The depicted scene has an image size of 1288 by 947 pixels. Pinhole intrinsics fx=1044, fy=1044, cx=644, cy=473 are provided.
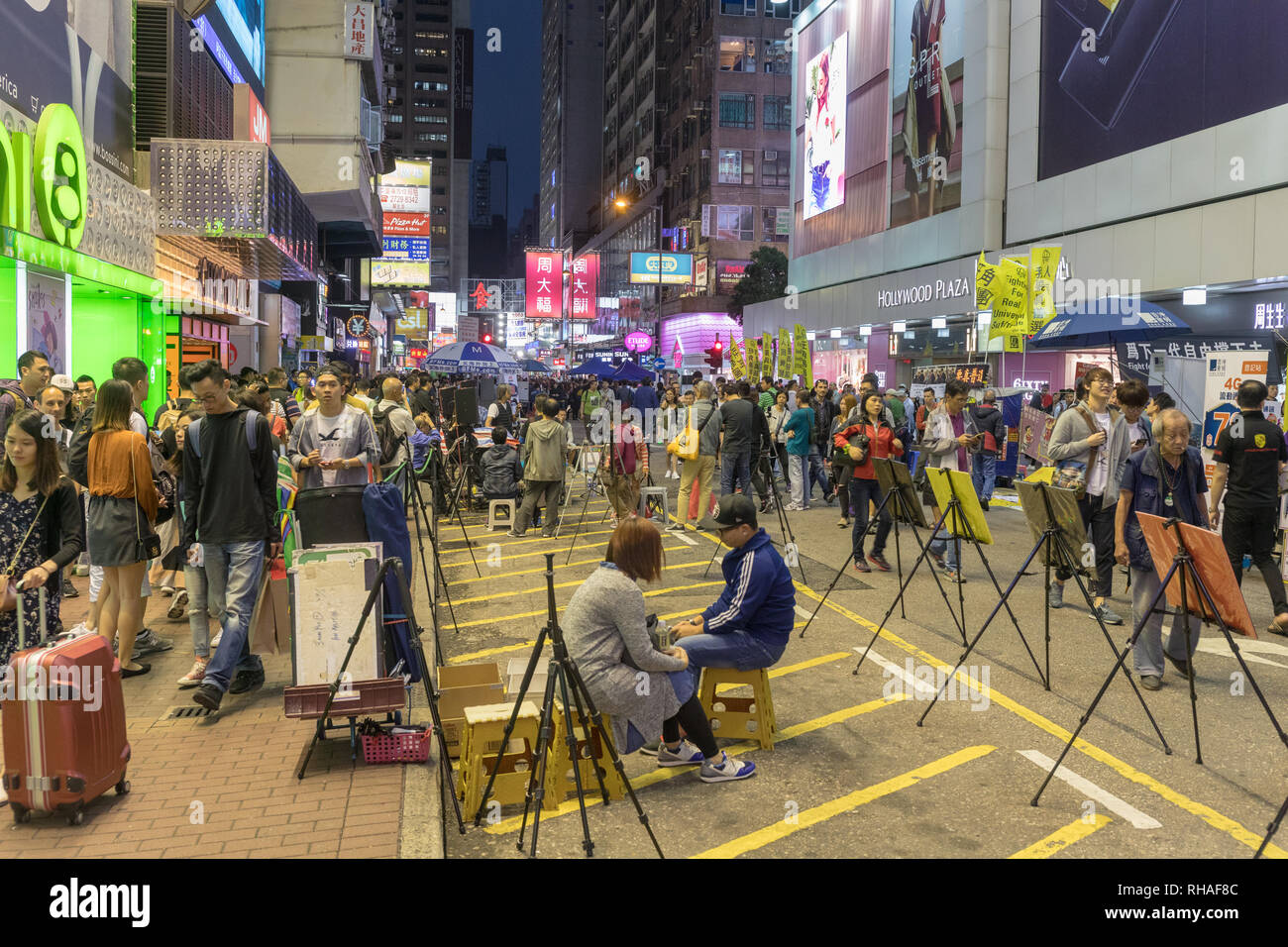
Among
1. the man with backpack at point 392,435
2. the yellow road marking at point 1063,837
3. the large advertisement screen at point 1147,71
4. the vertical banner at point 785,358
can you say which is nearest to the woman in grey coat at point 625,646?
the yellow road marking at point 1063,837

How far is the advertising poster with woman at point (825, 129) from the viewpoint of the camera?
144ft

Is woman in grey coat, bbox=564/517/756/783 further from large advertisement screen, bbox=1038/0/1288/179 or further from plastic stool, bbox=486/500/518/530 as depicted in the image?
large advertisement screen, bbox=1038/0/1288/179

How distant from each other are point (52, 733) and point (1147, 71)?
2663 centimetres

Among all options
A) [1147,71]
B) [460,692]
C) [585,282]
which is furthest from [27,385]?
[585,282]

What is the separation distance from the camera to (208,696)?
6.45 metres

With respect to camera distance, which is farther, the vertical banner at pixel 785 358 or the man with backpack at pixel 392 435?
the vertical banner at pixel 785 358

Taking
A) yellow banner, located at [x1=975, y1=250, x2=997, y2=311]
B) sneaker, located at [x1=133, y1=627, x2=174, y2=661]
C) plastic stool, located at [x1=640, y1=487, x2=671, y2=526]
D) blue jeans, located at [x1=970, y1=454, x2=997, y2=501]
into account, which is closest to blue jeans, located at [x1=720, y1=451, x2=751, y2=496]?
plastic stool, located at [x1=640, y1=487, x2=671, y2=526]

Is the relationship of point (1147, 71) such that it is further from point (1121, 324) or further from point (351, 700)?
point (351, 700)

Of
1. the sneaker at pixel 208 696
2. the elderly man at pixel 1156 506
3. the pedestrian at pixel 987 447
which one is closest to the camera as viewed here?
the sneaker at pixel 208 696

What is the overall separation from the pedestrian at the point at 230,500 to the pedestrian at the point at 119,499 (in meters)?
0.33

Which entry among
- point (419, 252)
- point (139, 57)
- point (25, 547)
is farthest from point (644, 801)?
point (419, 252)

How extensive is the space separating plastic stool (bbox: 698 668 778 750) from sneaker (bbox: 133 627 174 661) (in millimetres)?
4517

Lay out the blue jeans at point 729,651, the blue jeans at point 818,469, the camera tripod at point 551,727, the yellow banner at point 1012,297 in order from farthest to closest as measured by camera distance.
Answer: the yellow banner at point 1012,297
the blue jeans at point 818,469
the blue jeans at point 729,651
the camera tripod at point 551,727

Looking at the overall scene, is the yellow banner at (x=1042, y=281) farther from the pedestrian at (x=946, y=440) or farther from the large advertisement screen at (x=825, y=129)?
the large advertisement screen at (x=825, y=129)
